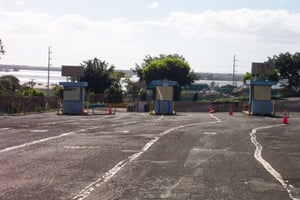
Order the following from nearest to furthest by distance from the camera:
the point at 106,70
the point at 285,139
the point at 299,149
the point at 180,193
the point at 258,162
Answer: the point at 180,193 → the point at 258,162 → the point at 299,149 → the point at 285,139 → the point at 106,70

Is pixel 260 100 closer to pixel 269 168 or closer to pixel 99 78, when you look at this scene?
pixel 269 168

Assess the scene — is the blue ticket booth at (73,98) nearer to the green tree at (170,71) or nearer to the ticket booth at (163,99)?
the ticket booth at (163,99)

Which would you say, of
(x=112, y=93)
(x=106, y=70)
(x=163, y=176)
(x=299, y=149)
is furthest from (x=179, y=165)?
(x=106, y=70)

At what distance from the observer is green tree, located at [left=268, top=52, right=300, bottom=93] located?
94.4m

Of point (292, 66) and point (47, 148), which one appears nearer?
point (47, 148)

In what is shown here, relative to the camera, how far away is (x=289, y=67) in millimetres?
95250

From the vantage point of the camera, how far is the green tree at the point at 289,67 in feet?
310

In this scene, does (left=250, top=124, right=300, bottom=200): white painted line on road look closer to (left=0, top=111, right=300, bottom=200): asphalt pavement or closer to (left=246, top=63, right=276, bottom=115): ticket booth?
(left=0, top=111, right=300, bottom=200): asphalt pavement

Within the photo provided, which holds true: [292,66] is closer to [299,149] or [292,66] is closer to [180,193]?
[299,149]

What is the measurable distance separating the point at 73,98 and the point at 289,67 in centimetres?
6003

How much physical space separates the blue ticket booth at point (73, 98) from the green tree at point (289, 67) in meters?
57.6

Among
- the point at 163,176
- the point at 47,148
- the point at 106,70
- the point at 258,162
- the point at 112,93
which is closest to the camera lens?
the point at 163,176

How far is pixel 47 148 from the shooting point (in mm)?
15461

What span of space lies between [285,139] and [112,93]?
62402mm
